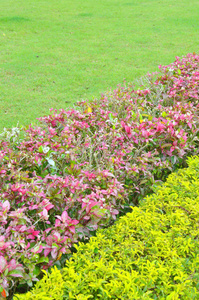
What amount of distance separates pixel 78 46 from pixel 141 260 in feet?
25.8

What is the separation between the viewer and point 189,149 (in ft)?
9.64

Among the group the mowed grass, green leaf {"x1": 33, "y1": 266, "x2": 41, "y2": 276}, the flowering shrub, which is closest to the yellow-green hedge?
green leaf {"x1": 33, "y1": 266, "x2": 41, "y2": 276}

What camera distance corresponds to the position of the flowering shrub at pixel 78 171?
187 centimetres

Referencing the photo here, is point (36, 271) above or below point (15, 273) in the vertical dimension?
below

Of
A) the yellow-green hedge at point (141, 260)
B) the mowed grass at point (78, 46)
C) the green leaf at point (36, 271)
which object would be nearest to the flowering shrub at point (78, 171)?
the green leaf at point (36, 271)

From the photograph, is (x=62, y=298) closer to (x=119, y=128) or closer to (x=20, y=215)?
(x=20, y=215)

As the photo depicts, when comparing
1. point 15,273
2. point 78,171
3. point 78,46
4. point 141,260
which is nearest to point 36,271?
point 15,273

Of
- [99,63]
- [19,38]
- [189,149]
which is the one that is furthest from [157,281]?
[19,38]

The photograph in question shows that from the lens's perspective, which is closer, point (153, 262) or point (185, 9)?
point (153, 262)

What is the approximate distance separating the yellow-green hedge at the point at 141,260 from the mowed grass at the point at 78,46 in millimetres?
2910

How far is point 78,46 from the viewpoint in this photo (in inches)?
344

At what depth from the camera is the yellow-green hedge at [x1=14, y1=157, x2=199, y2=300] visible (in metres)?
1.59

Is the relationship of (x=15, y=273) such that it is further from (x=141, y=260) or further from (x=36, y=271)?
(x=141, y=260)

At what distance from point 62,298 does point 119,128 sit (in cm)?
184
